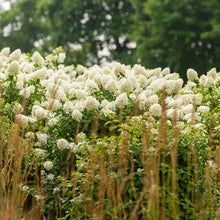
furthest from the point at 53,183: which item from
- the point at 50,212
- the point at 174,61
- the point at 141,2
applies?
the point at 141,2

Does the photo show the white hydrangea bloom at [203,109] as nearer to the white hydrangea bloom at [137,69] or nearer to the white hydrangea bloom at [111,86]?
the white hydrangea bloom at [111,86]

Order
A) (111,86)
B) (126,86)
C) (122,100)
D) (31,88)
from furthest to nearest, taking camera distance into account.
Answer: (31,88), (111,86), (126,86), (122,100)

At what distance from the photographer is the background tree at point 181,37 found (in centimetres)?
1848

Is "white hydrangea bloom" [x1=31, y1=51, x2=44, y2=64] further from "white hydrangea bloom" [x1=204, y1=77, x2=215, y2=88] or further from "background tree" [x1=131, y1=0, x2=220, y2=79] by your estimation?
"background tree" [x1=131, y1=0, x2=220, y2=79]

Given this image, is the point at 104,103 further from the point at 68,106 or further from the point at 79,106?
the point at 68,106

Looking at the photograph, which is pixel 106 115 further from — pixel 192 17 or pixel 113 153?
pixel 192 17

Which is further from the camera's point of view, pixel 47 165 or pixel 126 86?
pixel 126 86

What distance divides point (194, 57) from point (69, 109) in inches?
596

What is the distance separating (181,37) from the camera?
1944 centimetres

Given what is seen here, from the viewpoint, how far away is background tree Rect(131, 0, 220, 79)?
728 inches

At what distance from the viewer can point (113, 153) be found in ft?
10.8

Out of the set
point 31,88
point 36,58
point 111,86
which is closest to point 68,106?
point 111,86

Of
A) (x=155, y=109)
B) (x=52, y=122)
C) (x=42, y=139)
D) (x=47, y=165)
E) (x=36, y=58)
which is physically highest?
(x=36, y=58)

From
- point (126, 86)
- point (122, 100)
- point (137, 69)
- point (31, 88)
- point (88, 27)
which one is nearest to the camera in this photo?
point (122, 100)
